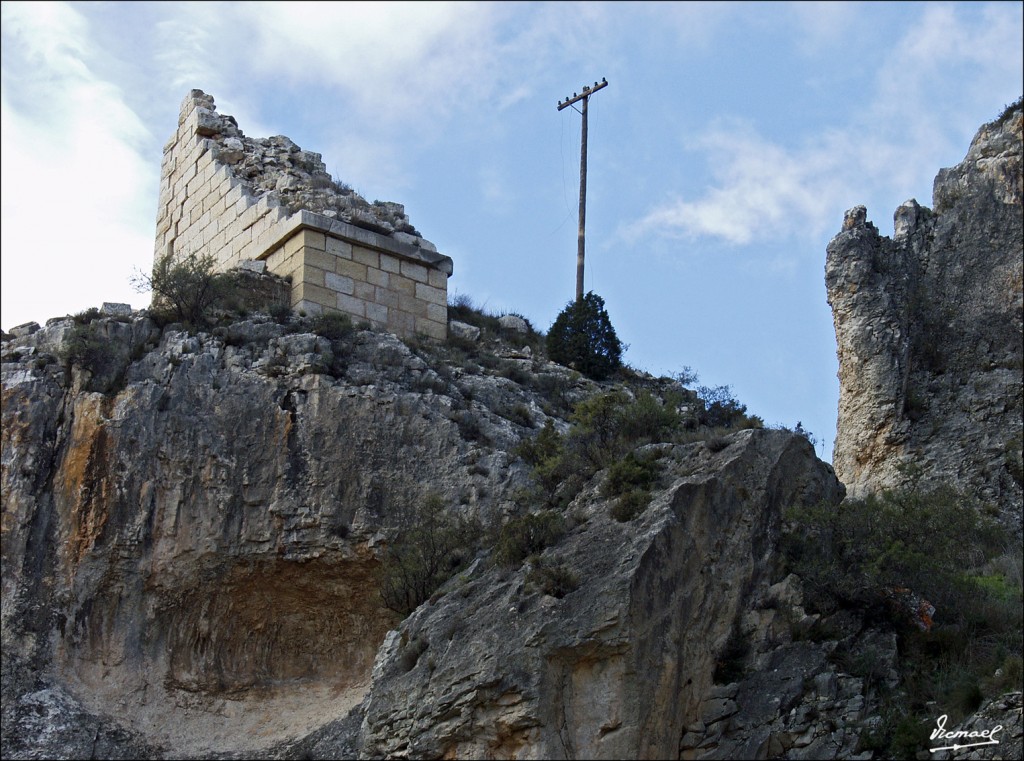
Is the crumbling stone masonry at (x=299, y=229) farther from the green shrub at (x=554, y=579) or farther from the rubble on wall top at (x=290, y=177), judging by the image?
the green shrub at (x=554, y=579)

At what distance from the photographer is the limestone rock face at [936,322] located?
2269cm

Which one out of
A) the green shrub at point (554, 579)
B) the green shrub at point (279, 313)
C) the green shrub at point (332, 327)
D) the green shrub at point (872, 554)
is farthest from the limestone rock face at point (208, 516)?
the green shrub at point (872, 554)

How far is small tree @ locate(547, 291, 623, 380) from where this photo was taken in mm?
21781

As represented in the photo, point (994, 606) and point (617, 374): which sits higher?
point (617, 374)

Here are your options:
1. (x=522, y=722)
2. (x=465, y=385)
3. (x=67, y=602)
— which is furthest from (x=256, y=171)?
(x=522, y=722)

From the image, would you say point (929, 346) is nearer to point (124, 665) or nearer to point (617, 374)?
point (617, 374)

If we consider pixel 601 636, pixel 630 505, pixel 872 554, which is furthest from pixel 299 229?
pixel 601 636

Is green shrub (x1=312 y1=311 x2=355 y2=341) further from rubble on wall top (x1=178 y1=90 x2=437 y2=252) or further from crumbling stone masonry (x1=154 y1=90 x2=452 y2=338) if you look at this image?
rubble on wall top (x1=178 y1=90 x2=437 y2=252)

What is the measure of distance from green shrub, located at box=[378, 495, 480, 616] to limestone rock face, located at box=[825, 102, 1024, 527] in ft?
29.0

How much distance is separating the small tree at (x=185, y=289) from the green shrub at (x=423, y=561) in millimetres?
4267

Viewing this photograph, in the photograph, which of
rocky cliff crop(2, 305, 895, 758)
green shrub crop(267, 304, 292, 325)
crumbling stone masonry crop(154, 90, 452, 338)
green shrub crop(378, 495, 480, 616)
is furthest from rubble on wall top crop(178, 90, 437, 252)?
green shrub crop(378, 495, 480, 616)

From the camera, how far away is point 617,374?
22109 millimetres

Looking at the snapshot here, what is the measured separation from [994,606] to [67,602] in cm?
922

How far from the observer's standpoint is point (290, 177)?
21.8m
